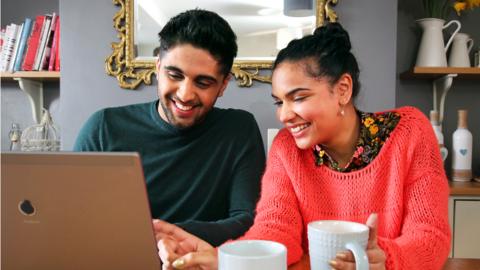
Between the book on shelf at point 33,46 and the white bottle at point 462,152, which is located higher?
the book on shelf at point 33,46

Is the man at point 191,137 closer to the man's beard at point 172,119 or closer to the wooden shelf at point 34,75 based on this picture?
the man's beard at point 172,119

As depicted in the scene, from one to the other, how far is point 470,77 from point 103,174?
7.69 ft

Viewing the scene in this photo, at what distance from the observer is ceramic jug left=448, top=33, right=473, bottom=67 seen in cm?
229

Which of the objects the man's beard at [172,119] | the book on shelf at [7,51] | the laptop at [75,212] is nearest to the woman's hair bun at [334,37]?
the man's beard at [172,119]

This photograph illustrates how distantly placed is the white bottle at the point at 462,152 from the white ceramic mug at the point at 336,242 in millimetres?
1806

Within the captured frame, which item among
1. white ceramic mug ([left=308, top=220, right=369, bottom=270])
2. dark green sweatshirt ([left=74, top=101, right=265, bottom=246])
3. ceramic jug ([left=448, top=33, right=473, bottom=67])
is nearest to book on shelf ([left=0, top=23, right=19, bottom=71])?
dark green sweatshirt ([left=74, top=101, right=265, bottom=246])

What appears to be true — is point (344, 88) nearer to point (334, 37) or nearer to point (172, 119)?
point (334, 37)

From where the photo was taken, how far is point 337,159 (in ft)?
3.76

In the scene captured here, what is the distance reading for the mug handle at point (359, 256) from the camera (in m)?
0.58

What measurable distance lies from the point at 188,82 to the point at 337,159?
46cm

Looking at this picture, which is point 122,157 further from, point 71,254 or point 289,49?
point 289,49

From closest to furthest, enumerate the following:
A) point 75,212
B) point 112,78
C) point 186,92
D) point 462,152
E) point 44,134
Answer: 1. point 75,212
2. point 186,92
3. point 112,78
4. point 462,152
5. point 44,134

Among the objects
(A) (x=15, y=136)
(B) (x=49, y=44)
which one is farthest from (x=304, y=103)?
(A) (x=15, y=136)

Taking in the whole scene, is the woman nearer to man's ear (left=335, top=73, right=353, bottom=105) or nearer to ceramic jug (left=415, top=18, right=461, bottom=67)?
man's ear (left=335, top=73, right=353, bottom=105)
